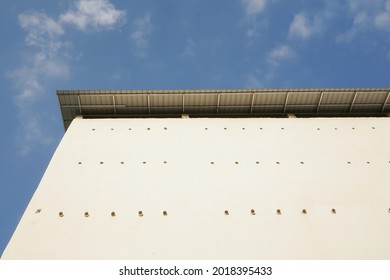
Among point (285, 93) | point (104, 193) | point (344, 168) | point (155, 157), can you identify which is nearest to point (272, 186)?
point (344, 168)

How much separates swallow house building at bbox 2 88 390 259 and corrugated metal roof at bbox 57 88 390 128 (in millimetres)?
39

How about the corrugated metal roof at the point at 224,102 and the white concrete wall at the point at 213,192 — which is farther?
the corrugated metal roof at the point at 224,102

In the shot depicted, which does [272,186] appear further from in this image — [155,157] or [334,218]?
[155,157]

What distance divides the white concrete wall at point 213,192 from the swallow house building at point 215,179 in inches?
1.2

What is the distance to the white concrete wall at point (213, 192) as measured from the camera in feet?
22.5

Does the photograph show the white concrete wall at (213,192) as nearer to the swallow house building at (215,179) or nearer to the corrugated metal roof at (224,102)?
the swallow house building at (215,179)

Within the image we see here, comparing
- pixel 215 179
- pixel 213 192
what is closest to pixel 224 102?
pixel 215 179

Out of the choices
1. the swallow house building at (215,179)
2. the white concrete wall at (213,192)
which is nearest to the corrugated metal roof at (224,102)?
the swallow house building at (215,179)

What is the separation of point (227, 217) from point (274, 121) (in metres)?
5.36

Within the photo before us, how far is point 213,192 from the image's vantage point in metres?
8.39

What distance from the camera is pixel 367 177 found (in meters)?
9.12

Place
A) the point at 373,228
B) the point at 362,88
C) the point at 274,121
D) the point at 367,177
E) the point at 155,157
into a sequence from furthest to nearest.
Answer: the point at 362,88 < the point at 274,121 < the point at 155,157 < the point at 367,177 < the point at 373,228

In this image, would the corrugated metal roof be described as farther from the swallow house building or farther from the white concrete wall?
the white concrete wall
